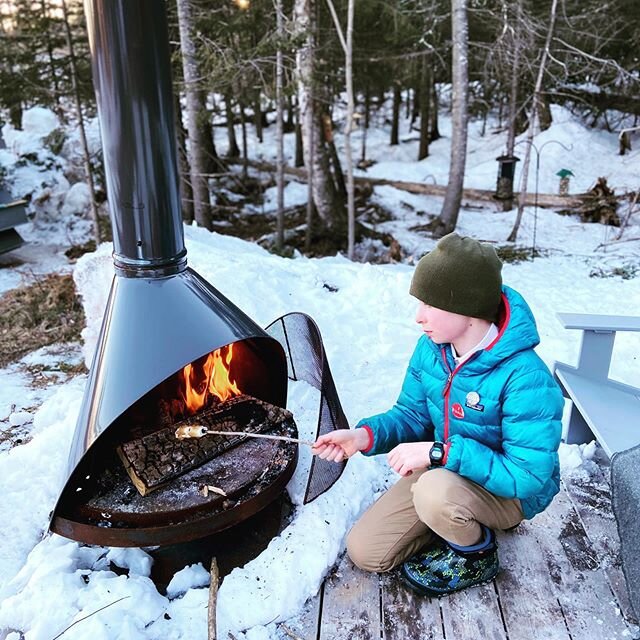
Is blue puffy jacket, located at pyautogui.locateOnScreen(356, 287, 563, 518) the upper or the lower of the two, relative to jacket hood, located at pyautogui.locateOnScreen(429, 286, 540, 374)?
lower

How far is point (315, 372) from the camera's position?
9.96 ft

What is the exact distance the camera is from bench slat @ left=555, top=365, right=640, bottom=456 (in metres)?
2.67

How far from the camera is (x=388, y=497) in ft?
8.20

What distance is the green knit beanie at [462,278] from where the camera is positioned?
2.06 m

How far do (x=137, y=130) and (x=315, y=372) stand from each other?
1447mm

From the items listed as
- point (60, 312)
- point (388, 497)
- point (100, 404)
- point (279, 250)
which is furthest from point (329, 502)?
point (279, 250)

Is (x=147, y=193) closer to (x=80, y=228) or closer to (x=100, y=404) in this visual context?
(x=100, y=404)

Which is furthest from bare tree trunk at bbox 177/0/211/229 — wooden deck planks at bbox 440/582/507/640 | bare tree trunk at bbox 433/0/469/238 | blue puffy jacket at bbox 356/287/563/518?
wooden deck planks at bbox 440/582/507/640

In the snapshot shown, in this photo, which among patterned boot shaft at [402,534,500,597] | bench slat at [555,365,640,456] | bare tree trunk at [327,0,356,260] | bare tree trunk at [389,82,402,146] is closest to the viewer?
patterned boot shaft at [402,534,500,597]

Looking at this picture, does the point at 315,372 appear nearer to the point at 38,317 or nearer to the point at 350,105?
the point at 38,317

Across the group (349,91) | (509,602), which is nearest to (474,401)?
(509,602)

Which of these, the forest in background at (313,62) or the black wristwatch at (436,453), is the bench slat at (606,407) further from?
the forest in background at (313,62)

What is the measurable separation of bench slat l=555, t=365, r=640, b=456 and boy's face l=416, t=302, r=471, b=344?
962mm

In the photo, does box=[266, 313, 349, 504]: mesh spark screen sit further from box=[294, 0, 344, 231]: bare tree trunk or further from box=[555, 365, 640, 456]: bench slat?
box=[294, 0, 344, 231]: bare tree trunk
